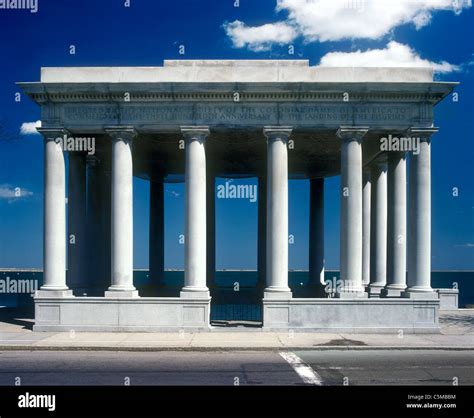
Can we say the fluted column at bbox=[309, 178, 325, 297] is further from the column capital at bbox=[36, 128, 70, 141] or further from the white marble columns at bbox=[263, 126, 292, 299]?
the column capital at bbox=[36, 128, 70, 141]

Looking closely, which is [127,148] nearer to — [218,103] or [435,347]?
[218,103]

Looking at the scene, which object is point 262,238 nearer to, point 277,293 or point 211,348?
point 277,293

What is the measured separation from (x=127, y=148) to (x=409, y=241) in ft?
44.9

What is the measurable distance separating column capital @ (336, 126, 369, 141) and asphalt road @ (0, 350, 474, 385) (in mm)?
9921

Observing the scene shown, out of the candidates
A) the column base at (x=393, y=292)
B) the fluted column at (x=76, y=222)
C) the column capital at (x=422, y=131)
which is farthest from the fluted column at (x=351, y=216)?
the fluted column at (x=76, y=222)

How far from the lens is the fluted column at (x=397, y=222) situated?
94.4ft

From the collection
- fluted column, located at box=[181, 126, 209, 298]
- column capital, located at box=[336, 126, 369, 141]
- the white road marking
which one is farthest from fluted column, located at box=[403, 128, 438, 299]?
fluted column, located at box=[181, 126, 209, 298]

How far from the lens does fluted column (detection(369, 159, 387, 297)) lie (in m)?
32.4

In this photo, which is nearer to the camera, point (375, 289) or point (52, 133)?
point (52, 133)

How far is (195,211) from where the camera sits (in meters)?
25.4

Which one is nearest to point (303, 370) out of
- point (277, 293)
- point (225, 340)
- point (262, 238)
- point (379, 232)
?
point (225, 340)

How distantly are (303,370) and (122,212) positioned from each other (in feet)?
40.4

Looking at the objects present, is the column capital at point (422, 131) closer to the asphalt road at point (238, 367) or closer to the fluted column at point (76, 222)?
the asphalt road at point (238, 367)
